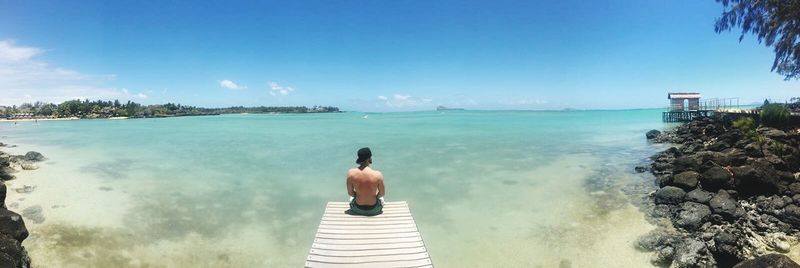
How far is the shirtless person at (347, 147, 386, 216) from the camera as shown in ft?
20.9

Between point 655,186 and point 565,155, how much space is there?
850 centimetres

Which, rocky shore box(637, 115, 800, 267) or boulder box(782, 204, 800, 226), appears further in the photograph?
boulder box(782, 204, 800, 226)

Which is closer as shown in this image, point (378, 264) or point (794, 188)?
point (378, 264)

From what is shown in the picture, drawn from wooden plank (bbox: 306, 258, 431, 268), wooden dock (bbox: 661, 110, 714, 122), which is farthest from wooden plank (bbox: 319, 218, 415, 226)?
wooden dock (bbox: 661, 110, 714, 122)

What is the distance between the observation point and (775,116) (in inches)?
739

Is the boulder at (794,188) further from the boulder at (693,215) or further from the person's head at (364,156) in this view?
the person's head at (364,156)

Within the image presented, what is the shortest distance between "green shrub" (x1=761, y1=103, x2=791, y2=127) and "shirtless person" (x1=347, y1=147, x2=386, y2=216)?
841 inches

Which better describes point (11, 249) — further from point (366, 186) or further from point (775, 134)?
point (775, 134)

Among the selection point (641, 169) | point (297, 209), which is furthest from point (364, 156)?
point (641, 169)

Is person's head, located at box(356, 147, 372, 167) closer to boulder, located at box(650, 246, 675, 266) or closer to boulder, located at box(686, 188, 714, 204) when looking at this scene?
boulder, located at box(650, 246, 675, 266)

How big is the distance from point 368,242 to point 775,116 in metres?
22.5

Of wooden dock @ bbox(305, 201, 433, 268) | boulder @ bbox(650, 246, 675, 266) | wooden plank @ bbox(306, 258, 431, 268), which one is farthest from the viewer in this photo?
boulder @ bbox(650, 246, 675, 266)

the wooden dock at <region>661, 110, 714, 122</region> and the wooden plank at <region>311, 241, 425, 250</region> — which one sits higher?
the wooden dock at <region>661, 110, 714, 122</region>

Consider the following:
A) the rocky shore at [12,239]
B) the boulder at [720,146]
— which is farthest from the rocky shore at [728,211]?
the rocky shore at [12,239]
